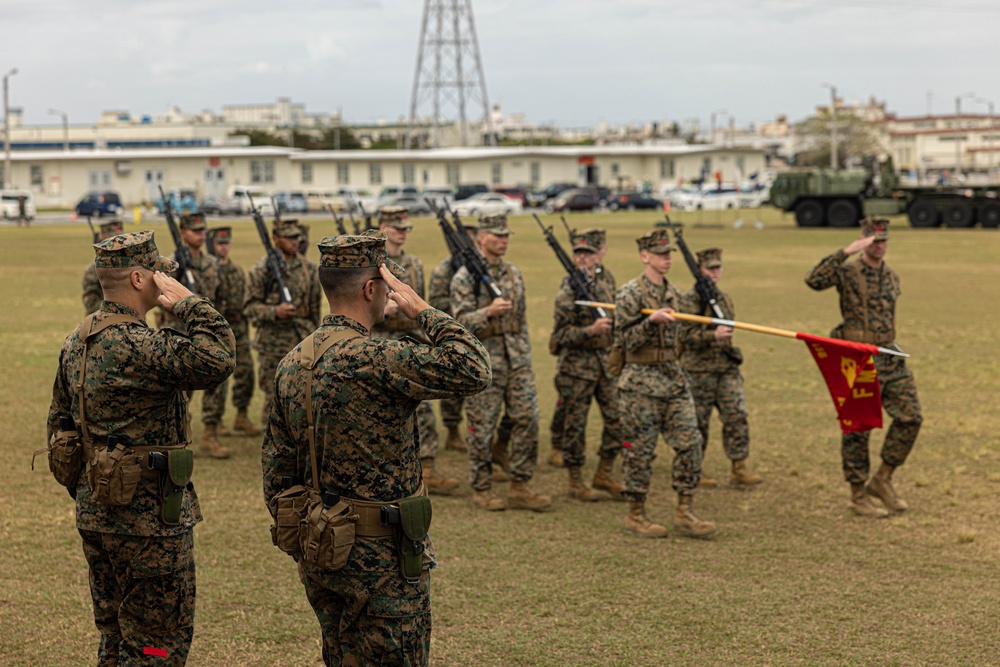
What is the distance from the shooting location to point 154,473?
4590mm

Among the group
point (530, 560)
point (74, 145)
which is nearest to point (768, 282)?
point (530, 560)

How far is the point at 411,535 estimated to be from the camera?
13.0 ft

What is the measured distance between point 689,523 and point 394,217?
11.0 feet

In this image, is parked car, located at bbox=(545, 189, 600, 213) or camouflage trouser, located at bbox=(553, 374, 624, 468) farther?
parked car, located at bbox=(545, 189, 600, 213)

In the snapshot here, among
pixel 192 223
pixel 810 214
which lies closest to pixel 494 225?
pixel 192 223

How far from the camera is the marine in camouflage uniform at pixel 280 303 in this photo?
9656mm

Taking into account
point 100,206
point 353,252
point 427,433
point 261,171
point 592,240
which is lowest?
point 427,433

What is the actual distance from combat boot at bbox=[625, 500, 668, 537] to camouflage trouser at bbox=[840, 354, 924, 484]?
154cm

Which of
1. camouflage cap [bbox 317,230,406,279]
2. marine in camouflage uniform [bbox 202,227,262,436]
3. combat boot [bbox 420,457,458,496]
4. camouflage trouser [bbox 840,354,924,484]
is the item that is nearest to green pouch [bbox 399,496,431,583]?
camouflage cap [bbox 317,230,406,279]

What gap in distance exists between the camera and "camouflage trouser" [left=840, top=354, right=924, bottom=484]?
315 inches

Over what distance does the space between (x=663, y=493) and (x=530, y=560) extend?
6.29ft

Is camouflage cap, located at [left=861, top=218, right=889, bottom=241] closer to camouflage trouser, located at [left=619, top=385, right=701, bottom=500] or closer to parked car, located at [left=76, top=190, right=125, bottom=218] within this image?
camouflage trouser, located at [left=619, top=385, right=701, bottom=500]

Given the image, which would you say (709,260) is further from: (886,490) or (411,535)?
(411,535)

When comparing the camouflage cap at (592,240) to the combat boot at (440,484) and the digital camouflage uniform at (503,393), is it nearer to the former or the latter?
the digital camouflage uniform at (503,393)
